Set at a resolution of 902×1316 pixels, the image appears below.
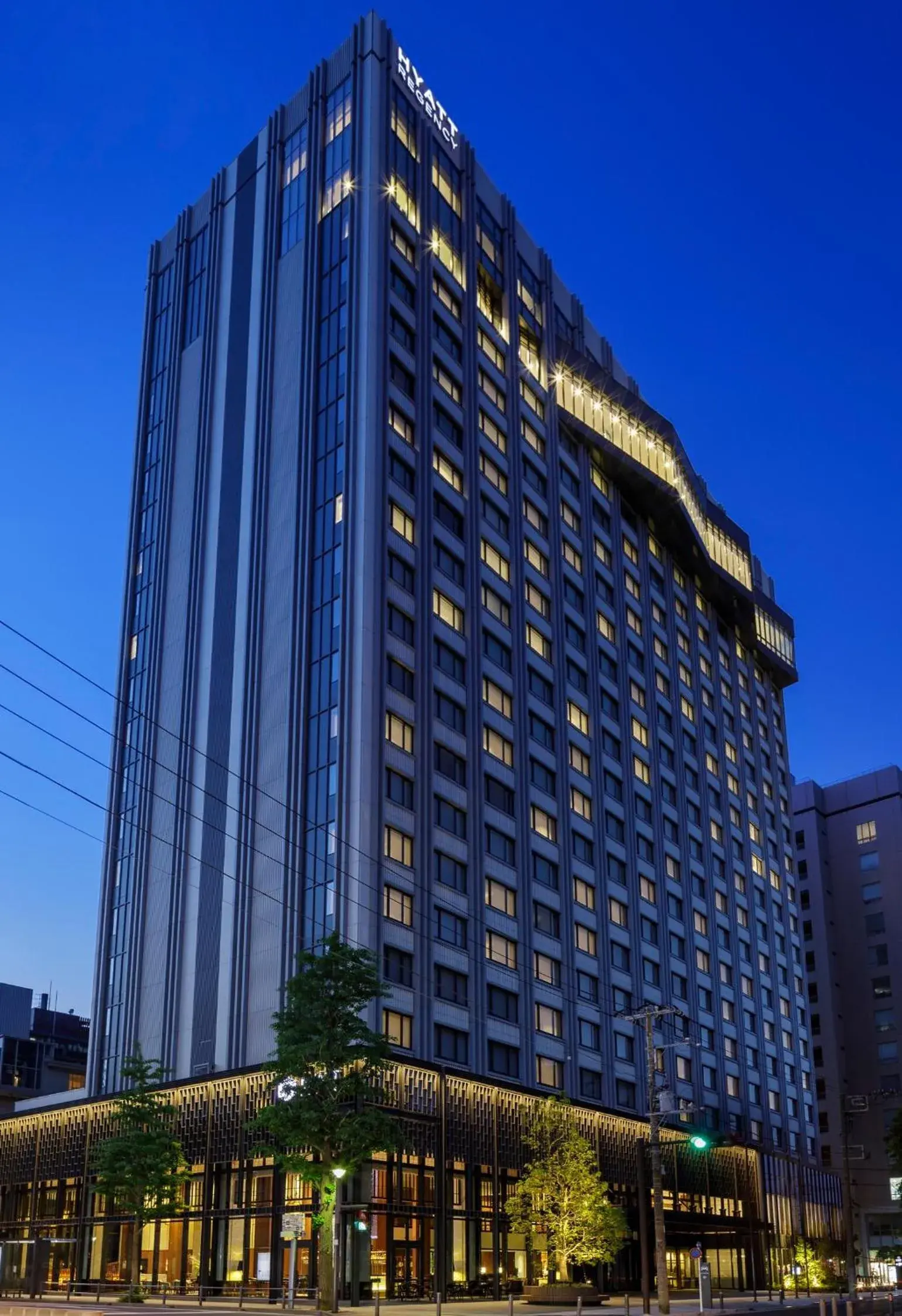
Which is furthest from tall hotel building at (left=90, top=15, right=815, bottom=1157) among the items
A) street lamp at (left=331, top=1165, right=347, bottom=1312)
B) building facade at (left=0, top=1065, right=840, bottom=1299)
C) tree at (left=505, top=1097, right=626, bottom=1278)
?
street lamp at (left=331, top=1165, right=347, bottom=1312)

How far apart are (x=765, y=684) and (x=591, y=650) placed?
165 feet

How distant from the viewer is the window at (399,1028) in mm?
62781

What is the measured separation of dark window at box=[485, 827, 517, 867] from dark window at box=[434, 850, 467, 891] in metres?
2.97

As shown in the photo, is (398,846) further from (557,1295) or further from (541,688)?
(541,688)

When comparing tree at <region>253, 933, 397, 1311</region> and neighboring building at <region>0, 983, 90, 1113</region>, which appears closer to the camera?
tree at <region>253, 933, 397, 1311</region>

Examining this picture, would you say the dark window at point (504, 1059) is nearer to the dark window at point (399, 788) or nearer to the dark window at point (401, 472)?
the dark window at point (399, 788)

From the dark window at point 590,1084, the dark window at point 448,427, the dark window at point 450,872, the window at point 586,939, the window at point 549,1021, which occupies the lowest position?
the dark window at point 590,1084

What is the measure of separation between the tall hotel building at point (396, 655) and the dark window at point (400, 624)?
178 mm

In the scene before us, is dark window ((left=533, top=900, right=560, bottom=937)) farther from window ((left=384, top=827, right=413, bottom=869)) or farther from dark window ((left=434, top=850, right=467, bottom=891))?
window ((left=384, top=827, right=413, bottom=869))

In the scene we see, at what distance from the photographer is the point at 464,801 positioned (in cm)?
7425

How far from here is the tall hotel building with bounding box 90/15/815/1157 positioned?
6888cm

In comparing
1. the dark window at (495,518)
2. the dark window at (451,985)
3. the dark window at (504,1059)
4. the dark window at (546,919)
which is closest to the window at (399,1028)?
the dark window at (451,985)

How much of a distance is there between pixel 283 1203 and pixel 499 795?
91.8ft

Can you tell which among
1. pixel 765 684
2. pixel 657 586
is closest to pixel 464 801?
pixel 657 586
